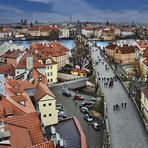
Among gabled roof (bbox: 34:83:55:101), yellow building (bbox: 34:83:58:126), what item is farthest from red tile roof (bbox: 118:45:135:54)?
yellow building (bbox: 34:83:58:126)

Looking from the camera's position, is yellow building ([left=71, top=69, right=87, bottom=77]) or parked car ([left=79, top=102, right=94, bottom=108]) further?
yellow building ([left=71, top=69, right=87, bottom=77])

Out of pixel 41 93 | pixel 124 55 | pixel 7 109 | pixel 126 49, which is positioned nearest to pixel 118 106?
pixel 41 93

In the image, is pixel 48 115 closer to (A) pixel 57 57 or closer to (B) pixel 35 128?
(B) pixel 35 128

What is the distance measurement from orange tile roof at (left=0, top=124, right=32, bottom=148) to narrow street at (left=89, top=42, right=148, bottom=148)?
10.3m

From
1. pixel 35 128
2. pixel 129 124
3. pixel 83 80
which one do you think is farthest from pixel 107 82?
pixel 35 128

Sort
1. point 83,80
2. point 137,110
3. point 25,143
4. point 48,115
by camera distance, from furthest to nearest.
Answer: point 83,80, point 137,110, point 48,115, point 25,143

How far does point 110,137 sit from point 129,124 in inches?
139

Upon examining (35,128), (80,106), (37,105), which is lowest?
(80,106)

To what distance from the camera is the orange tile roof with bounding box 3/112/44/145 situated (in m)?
17.0

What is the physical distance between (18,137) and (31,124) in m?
1.99

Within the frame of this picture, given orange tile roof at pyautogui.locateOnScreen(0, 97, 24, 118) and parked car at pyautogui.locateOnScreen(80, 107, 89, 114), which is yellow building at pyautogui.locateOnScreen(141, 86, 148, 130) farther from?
orange tile roof at pyautogui.locateOnScreen(0, 97, 24, 118)

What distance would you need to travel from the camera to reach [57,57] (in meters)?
63.0

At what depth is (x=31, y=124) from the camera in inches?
691

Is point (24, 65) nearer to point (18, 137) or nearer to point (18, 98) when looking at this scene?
point (18, 98)
